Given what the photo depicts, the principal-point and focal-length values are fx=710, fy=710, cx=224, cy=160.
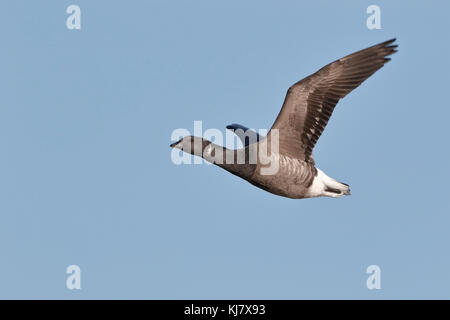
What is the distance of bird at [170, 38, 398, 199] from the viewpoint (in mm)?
13711

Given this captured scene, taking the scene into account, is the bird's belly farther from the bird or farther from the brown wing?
the brown wing

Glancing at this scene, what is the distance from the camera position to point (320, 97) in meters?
13.9

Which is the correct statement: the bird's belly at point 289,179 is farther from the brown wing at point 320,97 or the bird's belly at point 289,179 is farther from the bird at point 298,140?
the brown wing at point 320,97

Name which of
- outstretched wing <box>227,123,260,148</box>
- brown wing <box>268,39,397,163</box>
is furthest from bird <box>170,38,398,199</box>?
outstretched wing <box>227,123,260,148</box>

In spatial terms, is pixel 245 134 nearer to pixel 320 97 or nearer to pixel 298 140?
pixel 298 140

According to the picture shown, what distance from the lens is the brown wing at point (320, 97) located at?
13.8 metres

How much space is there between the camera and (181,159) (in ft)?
45.7

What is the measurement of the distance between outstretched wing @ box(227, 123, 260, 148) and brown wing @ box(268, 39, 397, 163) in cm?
219

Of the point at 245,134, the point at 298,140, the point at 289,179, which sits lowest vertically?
the point at 289,179

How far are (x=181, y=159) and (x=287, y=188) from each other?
215 cm

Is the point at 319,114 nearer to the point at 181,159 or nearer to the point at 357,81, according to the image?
the point at 357,81

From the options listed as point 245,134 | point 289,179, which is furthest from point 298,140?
point 245,134

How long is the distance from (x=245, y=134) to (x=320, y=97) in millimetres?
3059

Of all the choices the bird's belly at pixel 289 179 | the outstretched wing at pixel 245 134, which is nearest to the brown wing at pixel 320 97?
the bird's belly at pixel 289 179
